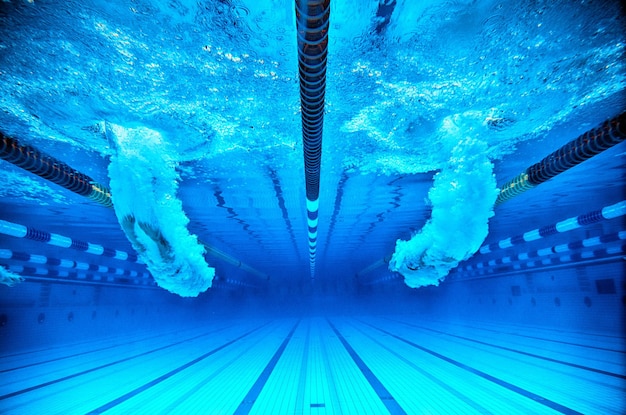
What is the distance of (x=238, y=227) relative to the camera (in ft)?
31.3

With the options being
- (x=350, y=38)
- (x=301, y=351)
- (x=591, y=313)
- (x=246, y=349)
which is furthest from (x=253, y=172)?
(x=591, y=313)

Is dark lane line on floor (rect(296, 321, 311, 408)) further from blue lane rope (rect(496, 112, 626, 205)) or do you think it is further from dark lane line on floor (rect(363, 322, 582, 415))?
blue lane rope (rect(496, 112, 626, 205))

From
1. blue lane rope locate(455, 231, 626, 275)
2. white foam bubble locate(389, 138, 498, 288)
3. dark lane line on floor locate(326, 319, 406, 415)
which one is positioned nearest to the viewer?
dark lane line on floor locate(326, 319, 406, 415)

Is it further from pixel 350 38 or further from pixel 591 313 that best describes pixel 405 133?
pixel 591 313

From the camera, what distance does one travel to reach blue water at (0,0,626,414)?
2.91 m

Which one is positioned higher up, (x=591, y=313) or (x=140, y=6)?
(x=140, y=6)

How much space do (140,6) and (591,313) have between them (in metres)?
13.8

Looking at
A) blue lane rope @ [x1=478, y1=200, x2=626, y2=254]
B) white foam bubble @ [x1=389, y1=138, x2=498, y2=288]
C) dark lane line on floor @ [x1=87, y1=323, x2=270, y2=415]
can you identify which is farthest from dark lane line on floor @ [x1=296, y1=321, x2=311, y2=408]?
blue lane rope @ [x1=478, y1=200, x2=626, y2=254]

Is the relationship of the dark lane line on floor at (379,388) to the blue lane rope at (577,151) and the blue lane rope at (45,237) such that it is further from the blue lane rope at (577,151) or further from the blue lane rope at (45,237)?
the blue lane rope at (45,237)

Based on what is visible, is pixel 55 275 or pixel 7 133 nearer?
pixel 7 133

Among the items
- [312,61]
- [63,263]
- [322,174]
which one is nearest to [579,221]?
[322,174]

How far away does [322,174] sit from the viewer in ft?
19.3

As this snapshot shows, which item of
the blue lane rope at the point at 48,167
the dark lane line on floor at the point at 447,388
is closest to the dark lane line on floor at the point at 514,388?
the dark lane line on floor at the point at 447,388

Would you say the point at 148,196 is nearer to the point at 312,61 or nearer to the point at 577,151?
the point at 312,61
